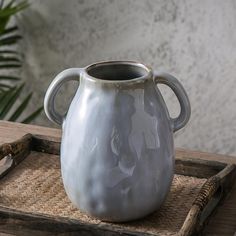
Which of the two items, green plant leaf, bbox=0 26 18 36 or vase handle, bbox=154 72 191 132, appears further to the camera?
green plant leaf, bbox=0 26 18 36

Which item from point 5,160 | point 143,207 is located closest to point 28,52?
point 5,160

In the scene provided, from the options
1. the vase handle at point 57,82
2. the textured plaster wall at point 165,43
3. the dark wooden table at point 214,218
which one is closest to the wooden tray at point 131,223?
the dark wooden table at point 214,218

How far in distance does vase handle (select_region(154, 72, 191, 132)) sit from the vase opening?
0.02 meters

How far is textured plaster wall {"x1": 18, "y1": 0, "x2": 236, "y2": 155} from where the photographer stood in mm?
1427

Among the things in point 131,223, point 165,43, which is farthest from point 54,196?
point 165,43

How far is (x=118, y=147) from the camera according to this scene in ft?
2.07

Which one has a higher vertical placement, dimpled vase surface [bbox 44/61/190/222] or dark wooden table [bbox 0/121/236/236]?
dimpled vase surface [bbox 44/61/190/222]

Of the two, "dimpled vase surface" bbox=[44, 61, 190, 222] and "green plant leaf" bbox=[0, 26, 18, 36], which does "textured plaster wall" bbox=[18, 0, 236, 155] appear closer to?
"green plant leaf" bbox=[0, 26, 18, 36]

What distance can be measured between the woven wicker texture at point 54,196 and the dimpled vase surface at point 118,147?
0.02 m

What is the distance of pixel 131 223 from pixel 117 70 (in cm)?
18

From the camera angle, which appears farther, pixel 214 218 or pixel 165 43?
pixel 165 43

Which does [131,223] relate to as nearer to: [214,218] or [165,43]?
[214,218]

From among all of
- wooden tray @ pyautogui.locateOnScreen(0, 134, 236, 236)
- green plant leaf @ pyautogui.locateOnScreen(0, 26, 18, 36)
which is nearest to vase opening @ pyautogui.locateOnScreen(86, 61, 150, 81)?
wooden tray @ pyautogui.locateOnScreen(0, 134, 236, 236)

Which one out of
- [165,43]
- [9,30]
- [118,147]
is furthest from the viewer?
[9,30]
